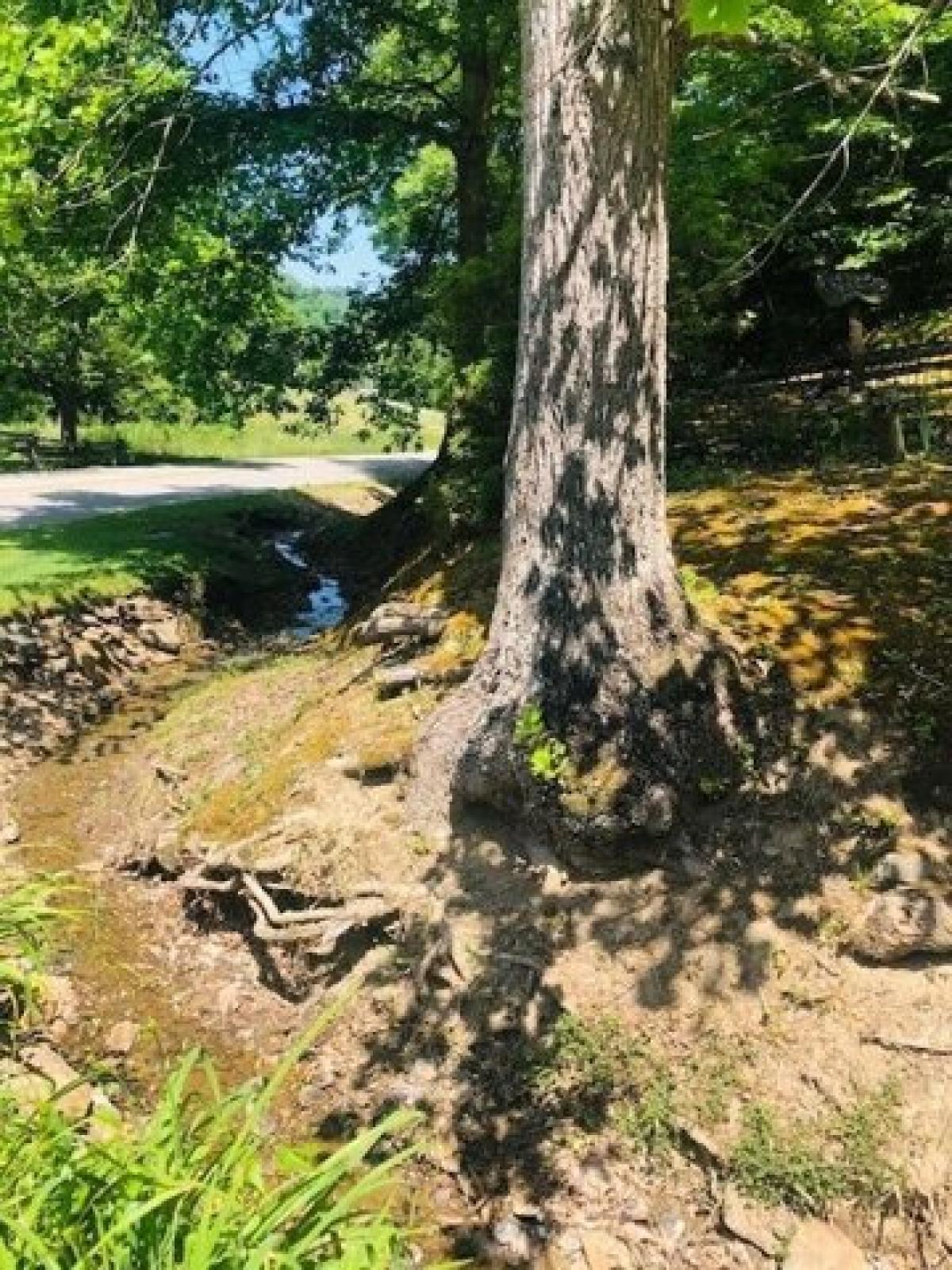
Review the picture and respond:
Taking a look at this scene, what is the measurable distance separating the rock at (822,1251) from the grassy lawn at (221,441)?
33.2 m

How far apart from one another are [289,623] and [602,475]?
407 inches

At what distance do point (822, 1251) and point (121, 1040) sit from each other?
13.0 ft

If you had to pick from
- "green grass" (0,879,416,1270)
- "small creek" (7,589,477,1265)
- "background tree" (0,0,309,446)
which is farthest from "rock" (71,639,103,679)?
"green grass" (0,879,416,1270)

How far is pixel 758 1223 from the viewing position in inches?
210

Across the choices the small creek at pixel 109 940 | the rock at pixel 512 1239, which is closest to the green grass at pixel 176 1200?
the small creek at pixel 109 940

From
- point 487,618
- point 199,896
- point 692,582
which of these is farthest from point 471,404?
point 199,896

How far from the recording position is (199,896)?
26.6ft

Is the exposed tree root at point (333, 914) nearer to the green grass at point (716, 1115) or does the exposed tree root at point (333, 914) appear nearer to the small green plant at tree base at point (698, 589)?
the green grass at point (716, 1115)

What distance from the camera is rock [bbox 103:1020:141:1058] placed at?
6758 millimetres

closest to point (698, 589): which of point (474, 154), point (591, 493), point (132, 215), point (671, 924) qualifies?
point (591, 493)

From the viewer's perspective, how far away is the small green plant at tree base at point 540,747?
675 centimetres

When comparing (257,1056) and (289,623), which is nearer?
(257,1056)

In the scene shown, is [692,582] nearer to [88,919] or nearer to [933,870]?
[933,870]

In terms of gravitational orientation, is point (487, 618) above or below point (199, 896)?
above
